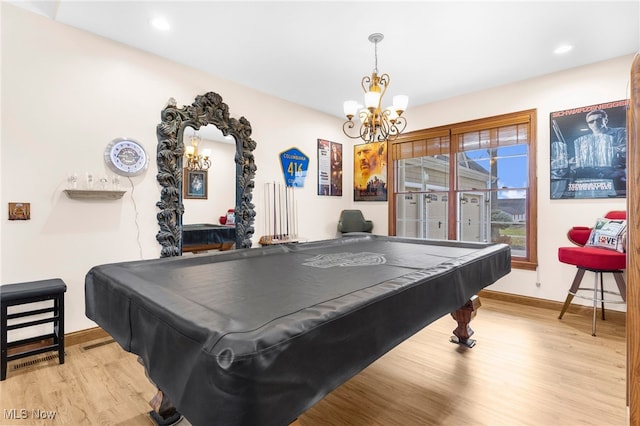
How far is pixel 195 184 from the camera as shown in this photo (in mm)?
3477

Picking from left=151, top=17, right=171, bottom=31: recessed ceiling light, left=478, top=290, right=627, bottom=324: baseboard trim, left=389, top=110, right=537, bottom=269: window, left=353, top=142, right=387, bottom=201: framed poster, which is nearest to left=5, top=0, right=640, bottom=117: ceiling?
left=151, top=17, right=171, bottom=31: recessed ceiling light

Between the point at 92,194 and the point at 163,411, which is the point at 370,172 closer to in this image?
the point at 92,194

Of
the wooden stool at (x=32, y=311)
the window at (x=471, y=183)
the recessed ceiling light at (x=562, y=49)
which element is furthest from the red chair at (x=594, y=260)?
the wooden stool at (x=32, y=311)

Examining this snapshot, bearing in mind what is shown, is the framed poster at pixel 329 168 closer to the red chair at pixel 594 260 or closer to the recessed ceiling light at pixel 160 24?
the recessed ceiling light at pixel 160 24

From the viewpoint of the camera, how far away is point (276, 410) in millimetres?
739

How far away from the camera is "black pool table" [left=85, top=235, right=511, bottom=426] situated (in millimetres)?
710

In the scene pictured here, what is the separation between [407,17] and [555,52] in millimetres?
1750

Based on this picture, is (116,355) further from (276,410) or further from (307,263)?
(276,410)

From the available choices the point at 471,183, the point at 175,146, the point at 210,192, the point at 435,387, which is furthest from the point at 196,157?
the point at 471,183

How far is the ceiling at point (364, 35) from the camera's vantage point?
2404 mm

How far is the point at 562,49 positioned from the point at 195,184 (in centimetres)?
405

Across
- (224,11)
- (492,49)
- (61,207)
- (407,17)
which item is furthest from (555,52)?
(61,207)

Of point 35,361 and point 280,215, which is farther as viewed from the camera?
point 280,215

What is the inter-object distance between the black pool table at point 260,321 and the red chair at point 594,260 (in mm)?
1737
